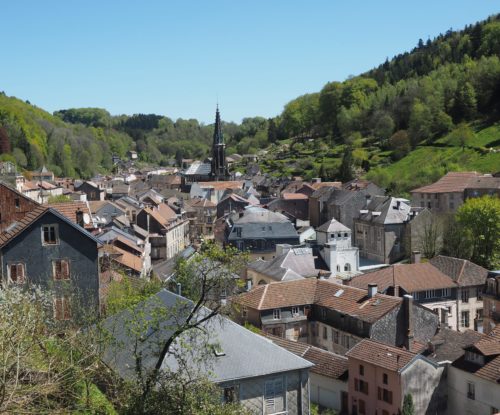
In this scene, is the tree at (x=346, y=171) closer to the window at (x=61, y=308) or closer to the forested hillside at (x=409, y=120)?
the forested hillside at (x=409, y=120)

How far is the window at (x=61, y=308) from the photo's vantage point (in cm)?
2365

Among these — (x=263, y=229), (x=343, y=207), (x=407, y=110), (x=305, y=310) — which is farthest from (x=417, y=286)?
(x=407, y=110)

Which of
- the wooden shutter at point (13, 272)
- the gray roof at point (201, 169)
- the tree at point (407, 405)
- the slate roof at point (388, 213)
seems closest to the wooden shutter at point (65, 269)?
the wooden shutter at point (13, 272)

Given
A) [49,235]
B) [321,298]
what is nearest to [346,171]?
[321,298]

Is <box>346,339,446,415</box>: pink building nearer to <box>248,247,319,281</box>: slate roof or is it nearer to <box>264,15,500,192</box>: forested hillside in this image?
<box>248,247,319,281</box>: slate roof

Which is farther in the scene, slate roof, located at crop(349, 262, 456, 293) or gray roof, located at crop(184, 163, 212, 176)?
gray roof, located at crop(184, 163, 212, 176)

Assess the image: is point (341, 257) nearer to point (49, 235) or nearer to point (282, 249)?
point (282, 249)

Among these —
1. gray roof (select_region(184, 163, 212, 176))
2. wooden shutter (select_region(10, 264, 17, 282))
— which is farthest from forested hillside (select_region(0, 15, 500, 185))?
wooden shutter (select_region(10, 264, 17, 282))

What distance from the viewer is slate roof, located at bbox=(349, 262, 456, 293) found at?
134 feet

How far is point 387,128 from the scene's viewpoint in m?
122

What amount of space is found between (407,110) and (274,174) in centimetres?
2834

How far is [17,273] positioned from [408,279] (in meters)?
25.2

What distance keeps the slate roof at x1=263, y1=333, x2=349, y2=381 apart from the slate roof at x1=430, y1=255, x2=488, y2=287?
14330mm

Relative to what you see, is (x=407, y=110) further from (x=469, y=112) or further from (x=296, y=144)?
(x=296, y=144)
